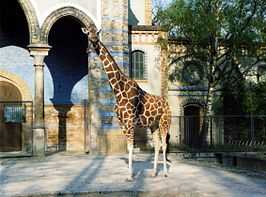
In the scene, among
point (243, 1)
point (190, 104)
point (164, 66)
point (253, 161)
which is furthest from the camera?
point (190, 104)

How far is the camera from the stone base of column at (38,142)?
17.3 meters

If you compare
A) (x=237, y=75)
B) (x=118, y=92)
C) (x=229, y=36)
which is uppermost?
(x=229, y=36)

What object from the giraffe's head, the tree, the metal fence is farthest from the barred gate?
the giraffe's head

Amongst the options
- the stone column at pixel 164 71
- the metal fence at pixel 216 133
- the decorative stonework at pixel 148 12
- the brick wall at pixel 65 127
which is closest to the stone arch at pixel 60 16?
the brick wall at pixel 65 127

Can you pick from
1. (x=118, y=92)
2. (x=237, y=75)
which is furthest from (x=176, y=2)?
(x=118, y=92)

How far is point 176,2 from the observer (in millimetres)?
21156

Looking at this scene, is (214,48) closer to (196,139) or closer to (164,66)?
(164,66)

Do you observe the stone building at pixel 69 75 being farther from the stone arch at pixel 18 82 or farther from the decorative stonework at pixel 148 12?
the decorative stonework at pixel 148 12

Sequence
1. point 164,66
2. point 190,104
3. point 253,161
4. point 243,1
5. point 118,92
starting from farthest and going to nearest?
point 190,104 → point 164,66 → point 243,1 → point 253,161 → point 118,92

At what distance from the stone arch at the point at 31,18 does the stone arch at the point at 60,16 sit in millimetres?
254

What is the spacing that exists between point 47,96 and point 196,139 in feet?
26.7

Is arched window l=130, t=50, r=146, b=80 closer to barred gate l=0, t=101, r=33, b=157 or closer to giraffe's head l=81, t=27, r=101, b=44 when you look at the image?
barred gate l=0, t=101, r=33, b=157

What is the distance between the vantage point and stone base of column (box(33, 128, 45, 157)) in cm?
1727

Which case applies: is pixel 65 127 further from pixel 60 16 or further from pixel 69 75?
pixel 60 16
